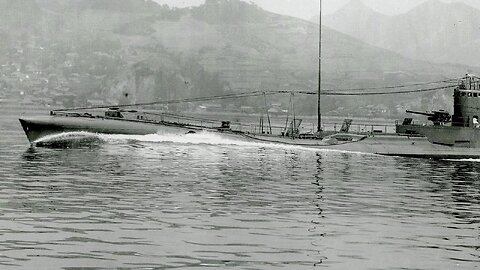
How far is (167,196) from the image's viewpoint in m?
30.7

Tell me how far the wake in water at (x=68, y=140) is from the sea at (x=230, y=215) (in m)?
13.6

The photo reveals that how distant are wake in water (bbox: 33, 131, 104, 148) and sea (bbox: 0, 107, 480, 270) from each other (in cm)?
1362

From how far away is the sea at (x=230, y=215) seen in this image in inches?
714

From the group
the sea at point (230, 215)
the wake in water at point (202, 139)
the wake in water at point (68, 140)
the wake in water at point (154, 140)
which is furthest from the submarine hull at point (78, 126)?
the sea at point (230, 215)

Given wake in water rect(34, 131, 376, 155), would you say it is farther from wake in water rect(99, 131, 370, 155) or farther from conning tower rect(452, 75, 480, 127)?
conning tower rect(452, 75, 480, 127)

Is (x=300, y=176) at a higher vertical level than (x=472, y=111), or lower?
lower

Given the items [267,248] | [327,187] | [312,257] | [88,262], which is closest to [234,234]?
[267,248]

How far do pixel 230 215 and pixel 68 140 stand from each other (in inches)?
1754

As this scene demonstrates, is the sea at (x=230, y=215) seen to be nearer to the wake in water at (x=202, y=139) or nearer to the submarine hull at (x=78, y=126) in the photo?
the submarine hull at (x=78, y=126)

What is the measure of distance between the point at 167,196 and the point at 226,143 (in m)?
42.5

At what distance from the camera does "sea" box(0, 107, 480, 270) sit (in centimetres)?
1812

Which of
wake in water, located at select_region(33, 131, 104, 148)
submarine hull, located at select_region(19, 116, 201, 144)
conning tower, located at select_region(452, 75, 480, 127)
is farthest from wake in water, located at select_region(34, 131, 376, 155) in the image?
conning tower, located at select_region(452, 75, 480, 127)

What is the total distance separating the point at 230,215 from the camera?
2553 cm

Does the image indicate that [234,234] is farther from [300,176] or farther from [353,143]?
[353,143]
